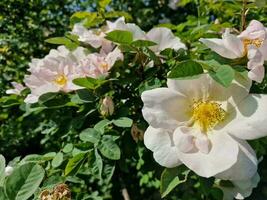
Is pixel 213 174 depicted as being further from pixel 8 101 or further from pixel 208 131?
pixel 8 101

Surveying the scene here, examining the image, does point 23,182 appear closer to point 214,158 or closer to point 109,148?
point 109,148

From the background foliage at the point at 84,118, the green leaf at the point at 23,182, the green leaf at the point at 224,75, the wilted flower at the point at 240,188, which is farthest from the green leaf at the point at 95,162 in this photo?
the green leaf at the point at 224,75

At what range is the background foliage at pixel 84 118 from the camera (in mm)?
1314

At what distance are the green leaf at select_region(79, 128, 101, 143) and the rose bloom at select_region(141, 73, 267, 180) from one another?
29cm

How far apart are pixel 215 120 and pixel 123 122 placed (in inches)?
13.2

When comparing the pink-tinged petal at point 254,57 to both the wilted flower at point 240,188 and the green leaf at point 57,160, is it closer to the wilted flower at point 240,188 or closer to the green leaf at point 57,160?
the wilted flower at point 240,188

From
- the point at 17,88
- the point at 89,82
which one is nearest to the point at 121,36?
the point at 89,82

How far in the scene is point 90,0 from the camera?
8.11 feet

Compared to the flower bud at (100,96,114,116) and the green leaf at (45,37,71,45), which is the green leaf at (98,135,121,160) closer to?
the flower bud at (100,96,114,116)

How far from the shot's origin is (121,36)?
126 centimetres

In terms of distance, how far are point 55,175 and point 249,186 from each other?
497 millimetres

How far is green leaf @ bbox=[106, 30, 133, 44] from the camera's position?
49.2 inches

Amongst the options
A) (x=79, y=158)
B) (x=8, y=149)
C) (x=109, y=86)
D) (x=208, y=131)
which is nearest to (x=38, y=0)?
(x=8, y=149)

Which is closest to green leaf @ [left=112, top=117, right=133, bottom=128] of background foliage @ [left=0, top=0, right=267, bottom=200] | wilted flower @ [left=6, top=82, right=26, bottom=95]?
background foliage @ [left=0, top=0, right=267, bottom=200]
